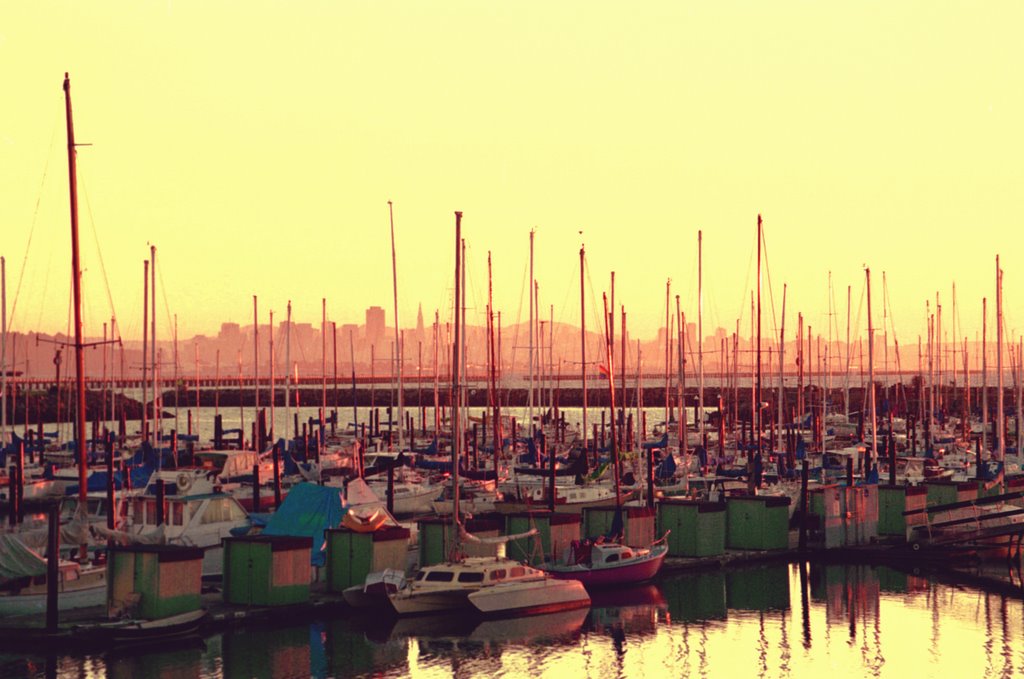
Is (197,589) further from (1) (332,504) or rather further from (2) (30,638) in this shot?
(1) (332,504)

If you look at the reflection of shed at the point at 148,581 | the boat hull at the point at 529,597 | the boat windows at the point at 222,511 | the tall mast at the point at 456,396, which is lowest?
the boat hull at the point at 529,597

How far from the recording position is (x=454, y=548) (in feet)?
125

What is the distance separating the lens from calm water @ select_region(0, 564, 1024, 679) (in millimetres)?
32281

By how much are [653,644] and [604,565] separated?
6.58 meters

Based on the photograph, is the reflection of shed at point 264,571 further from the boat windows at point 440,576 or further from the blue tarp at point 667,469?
the blue tarp at point 667,469

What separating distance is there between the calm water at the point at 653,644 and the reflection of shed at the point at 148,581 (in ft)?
4.09

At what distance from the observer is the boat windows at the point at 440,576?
3766cm

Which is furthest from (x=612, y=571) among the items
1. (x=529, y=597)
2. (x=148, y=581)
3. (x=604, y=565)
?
(x=148, y=581)

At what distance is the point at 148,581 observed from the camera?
1334 inches

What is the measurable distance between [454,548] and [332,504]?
18.4 feet

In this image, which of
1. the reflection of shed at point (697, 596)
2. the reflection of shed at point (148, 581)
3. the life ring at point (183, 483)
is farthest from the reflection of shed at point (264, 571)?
the life ring at point (183, 483)

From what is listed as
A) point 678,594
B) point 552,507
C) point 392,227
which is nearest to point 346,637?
point 678,594

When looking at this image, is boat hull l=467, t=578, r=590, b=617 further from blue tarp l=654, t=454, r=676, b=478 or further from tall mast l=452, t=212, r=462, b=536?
blue tarp l=654, t=454, r=676, b=478

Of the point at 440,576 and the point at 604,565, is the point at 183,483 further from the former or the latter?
the point at 440,576
